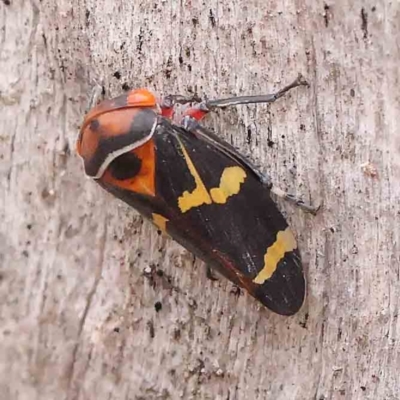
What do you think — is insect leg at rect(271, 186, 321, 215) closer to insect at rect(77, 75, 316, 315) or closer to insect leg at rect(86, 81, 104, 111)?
insect at rect(77, 75, 316, 315)

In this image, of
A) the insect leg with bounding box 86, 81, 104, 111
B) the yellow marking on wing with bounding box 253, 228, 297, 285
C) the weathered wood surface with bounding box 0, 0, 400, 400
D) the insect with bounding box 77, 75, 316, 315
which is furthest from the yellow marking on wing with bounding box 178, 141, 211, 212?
the insect leg with bounding box 86, 81, 104, 111

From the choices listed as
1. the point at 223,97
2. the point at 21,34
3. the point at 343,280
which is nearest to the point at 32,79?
the point at 21,34

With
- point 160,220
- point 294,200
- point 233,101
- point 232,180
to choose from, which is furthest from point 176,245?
point 233,101

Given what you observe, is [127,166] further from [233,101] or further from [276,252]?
[276,252]

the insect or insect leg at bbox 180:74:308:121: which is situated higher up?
insect leg at bbox 180:74:308:121

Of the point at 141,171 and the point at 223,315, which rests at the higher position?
the point at 141,171

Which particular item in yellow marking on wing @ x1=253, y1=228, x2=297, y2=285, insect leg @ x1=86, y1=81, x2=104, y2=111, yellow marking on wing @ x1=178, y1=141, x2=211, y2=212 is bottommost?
yellow marking on wing @ x1=253, y1=228, x2=297, y2=285

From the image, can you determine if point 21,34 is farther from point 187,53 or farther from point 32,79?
point 187,53
